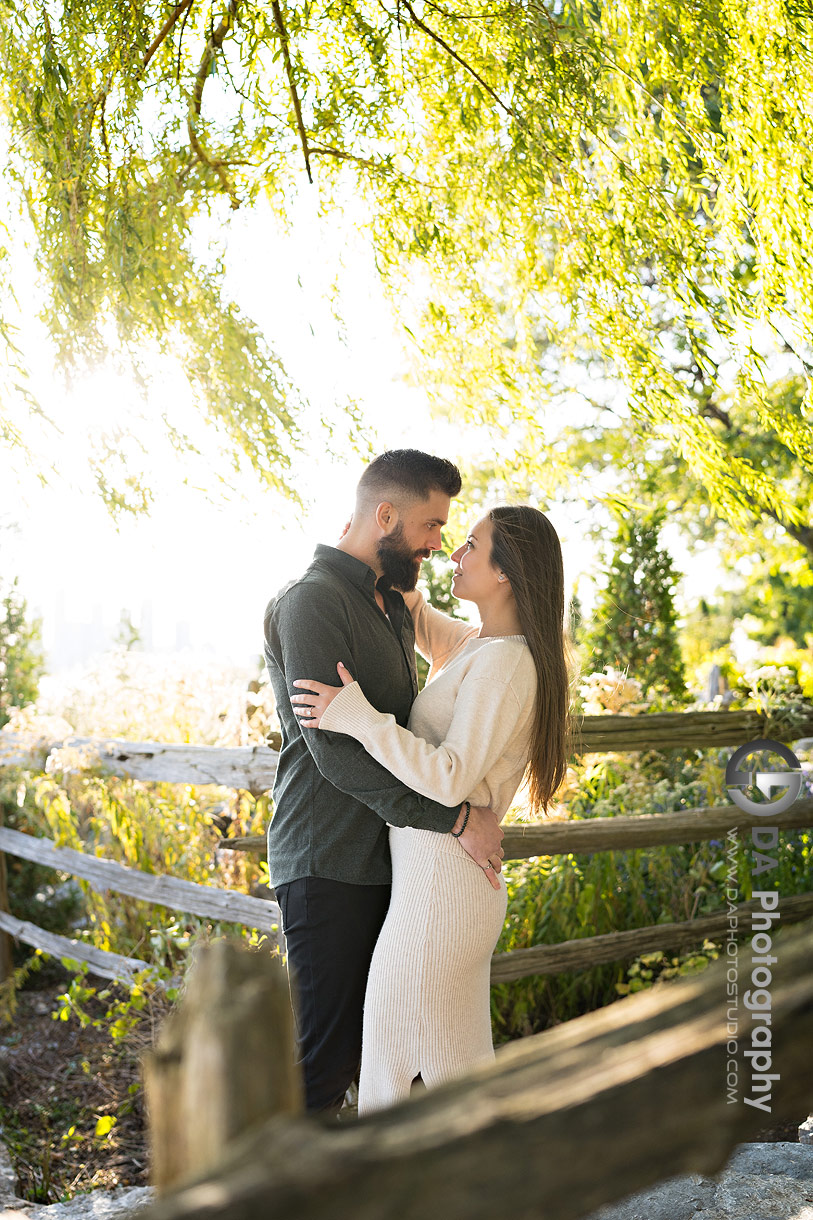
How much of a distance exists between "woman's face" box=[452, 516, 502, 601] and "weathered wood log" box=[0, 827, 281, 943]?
1.68 meters

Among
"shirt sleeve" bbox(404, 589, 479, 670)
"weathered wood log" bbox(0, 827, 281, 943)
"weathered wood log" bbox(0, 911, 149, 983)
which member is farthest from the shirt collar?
"weathered wood log" bbox(0, 911, 149, 983)

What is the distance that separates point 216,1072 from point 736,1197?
7.94 ft

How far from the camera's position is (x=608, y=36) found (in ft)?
10.9

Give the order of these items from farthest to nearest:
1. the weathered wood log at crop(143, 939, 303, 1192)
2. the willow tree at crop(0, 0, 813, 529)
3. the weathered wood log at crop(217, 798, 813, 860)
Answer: the weathered wood log at crop(217, 798, 813, 860)
the willow tree at crop(0, 0, 813, 529)
the weathered wood log at crop(143, 939, 303, 1192)

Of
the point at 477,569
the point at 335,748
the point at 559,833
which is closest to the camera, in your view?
the point at 335,748

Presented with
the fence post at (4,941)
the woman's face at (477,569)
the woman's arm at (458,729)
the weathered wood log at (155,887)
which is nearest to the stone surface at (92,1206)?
the weathered wood log at (155,887)

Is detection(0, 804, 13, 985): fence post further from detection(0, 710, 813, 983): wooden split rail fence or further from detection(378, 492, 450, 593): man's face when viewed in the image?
detection(378, 492, 450, 593): man's face

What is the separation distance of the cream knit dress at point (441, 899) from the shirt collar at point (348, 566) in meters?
0.41

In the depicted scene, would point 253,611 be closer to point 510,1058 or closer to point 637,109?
point 637,109

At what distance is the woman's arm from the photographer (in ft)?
7.34

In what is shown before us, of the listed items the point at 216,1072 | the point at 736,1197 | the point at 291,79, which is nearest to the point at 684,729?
the point at 736,1197

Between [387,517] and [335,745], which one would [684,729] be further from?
[335,745]

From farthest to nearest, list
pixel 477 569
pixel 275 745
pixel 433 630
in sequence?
1. pixel 275 745
2. pixel 433 630
3. pixel 477 569

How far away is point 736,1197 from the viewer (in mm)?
2584
